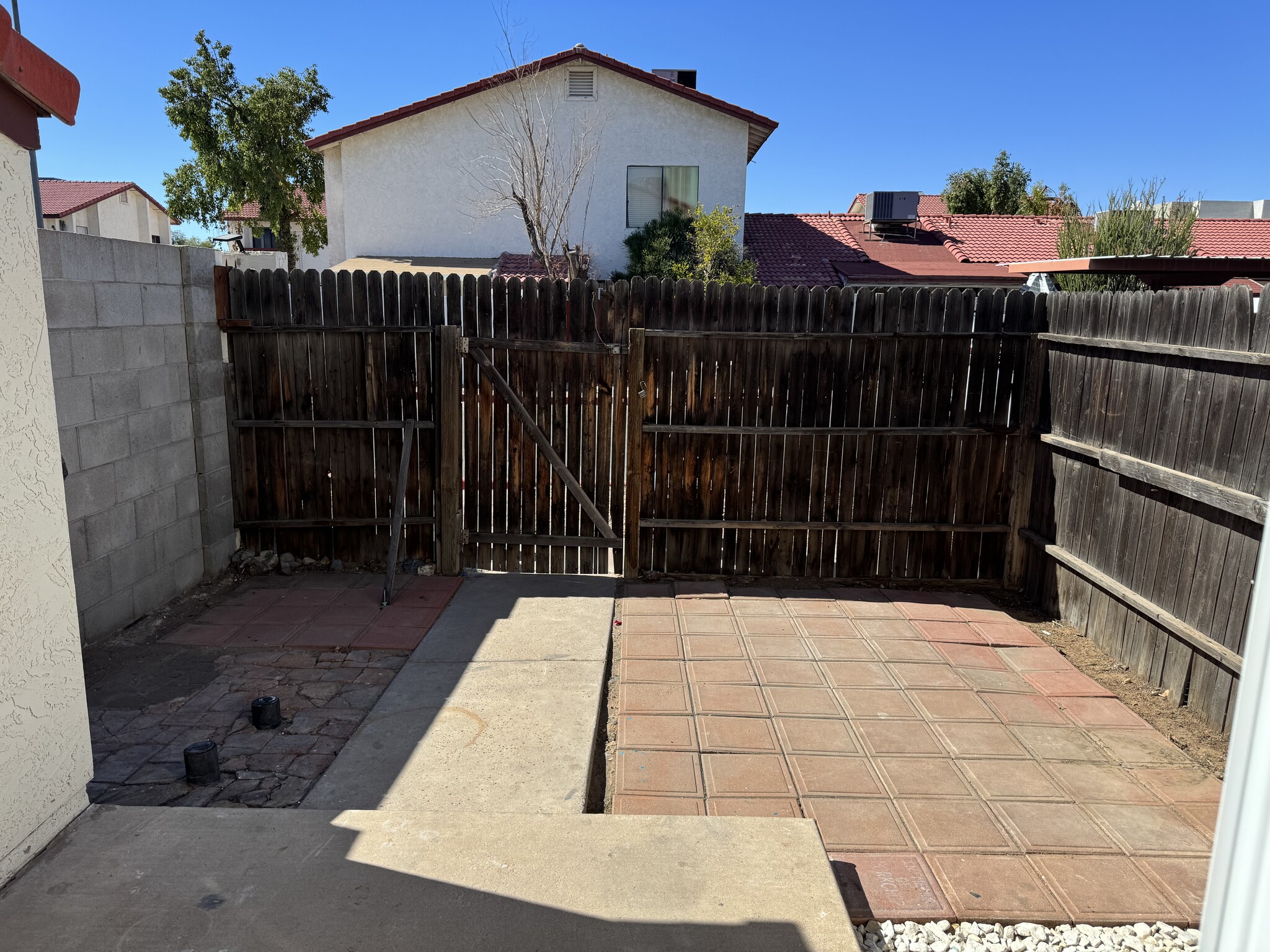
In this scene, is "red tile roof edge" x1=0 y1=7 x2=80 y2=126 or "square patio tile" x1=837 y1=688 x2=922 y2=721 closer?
"red tile roof edge" x1=0 y1=7 x2=80 y2=126

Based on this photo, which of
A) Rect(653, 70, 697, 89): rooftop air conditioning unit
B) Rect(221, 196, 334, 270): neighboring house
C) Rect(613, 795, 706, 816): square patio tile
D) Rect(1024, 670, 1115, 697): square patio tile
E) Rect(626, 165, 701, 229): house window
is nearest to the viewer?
Rect(613, 795, 706, 816): square patio tile

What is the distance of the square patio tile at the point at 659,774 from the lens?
3.86m

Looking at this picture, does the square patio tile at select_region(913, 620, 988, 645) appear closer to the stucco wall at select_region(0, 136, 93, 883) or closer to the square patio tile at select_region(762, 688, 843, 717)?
the square patio tile at select_region(762, 688, 843, 717)

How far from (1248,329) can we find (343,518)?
6002mm

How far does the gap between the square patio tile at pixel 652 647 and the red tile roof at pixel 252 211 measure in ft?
82.8

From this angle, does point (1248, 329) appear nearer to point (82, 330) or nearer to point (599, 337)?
point (599, 337)

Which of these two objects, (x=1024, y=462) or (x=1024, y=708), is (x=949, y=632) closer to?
(x=1024, y=708)

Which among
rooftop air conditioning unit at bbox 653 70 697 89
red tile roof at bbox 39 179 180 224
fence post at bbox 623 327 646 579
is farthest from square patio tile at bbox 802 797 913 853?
red tile roof at bbox 39 179 180 224

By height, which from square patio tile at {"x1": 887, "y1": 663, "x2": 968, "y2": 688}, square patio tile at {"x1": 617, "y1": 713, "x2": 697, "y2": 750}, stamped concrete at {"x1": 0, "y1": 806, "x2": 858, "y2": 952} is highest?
stamped concrete at {"x1": 0, "y1": 806, "x2": 858, "y2": 952}

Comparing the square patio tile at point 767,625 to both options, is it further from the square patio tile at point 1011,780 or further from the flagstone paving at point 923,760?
the square patio tile at point 1011,780

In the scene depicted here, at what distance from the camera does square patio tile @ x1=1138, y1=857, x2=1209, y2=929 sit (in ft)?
10.3

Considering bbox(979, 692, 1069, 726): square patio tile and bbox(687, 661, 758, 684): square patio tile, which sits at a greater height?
bbox(687, 661, 758, 684): square patio tile

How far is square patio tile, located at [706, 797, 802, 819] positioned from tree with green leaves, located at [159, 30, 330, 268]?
27.9 m

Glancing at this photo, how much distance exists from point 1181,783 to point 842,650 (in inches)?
77.0
